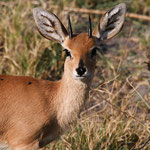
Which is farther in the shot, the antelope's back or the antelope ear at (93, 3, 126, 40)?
the antelope ear at (93, 3, 126, 40)

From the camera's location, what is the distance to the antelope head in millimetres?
5047

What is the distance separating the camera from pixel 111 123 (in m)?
6.09

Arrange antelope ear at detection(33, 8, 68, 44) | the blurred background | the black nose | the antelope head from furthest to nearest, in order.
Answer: the blurred background → antelope ear at detection(33, 8, 68, 44) → the antelope head → the black nose

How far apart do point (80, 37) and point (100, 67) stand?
2574mm

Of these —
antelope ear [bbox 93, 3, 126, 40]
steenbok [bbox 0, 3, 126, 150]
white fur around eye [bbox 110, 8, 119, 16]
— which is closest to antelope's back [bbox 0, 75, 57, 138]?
steenbok [bbox 0, 3, 126, 150]

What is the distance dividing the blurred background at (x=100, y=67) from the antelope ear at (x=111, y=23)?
0.47 metres

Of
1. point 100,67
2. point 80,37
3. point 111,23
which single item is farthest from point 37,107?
point 100,67

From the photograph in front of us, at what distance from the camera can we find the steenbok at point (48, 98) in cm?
508

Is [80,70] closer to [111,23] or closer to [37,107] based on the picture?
[37,107]

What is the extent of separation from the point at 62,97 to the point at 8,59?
2.49m

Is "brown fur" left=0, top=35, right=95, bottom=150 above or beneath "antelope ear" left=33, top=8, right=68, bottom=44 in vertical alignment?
beneath

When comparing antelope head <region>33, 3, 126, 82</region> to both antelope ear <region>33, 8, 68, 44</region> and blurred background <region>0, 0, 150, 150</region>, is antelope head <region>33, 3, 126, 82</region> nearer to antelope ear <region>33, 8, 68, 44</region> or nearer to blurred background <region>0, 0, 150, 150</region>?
antelope ear <region>33, 8, 68, 44</region>

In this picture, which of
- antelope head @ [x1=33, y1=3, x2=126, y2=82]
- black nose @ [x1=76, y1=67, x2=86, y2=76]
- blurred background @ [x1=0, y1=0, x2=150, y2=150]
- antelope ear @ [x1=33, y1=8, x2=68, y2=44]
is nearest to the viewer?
black nose @ [x1=76, y1=67, x2=86, y2=76]

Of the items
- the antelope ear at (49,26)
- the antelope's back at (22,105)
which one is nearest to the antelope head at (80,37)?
the antelope ear at (49,26)
